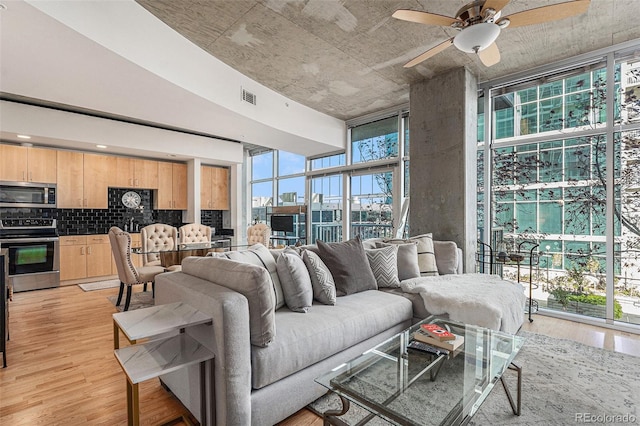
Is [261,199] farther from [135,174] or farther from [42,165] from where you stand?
[42,165]

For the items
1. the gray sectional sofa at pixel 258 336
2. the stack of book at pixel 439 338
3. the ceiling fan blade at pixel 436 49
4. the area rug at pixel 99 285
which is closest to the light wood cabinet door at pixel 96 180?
the area rug at pixel 99 285

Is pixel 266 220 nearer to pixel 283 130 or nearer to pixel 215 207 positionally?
pixel 215 207

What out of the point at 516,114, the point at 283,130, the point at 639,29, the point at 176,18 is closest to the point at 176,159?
the point at 283,130

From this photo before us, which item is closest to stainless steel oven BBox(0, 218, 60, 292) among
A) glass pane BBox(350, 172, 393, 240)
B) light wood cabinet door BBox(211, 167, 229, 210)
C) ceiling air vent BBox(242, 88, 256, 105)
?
light wood cabinet door BBox(211, 167, 229, 210)

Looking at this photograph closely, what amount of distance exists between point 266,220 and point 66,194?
3.90 metres

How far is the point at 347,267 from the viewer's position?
2.75 metres

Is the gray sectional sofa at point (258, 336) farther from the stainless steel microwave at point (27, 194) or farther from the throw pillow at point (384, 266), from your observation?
the stainless steel microwave at point (27, 194)

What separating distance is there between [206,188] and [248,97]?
344 cm

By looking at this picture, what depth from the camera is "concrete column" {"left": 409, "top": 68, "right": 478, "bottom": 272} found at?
12.9ft

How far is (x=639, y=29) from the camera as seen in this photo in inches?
122

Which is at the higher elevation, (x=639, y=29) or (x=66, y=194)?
(x=639, y=29)

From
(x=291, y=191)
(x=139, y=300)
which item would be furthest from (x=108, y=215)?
(x=291, y=191)

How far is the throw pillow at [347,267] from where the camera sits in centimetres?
269

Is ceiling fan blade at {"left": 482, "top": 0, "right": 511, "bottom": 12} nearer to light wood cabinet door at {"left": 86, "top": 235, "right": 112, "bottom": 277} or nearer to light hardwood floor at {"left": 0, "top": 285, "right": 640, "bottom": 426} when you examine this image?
light hardwood floor at {"left": 0, "top": 285, "right": 640, "bottom": 426}
